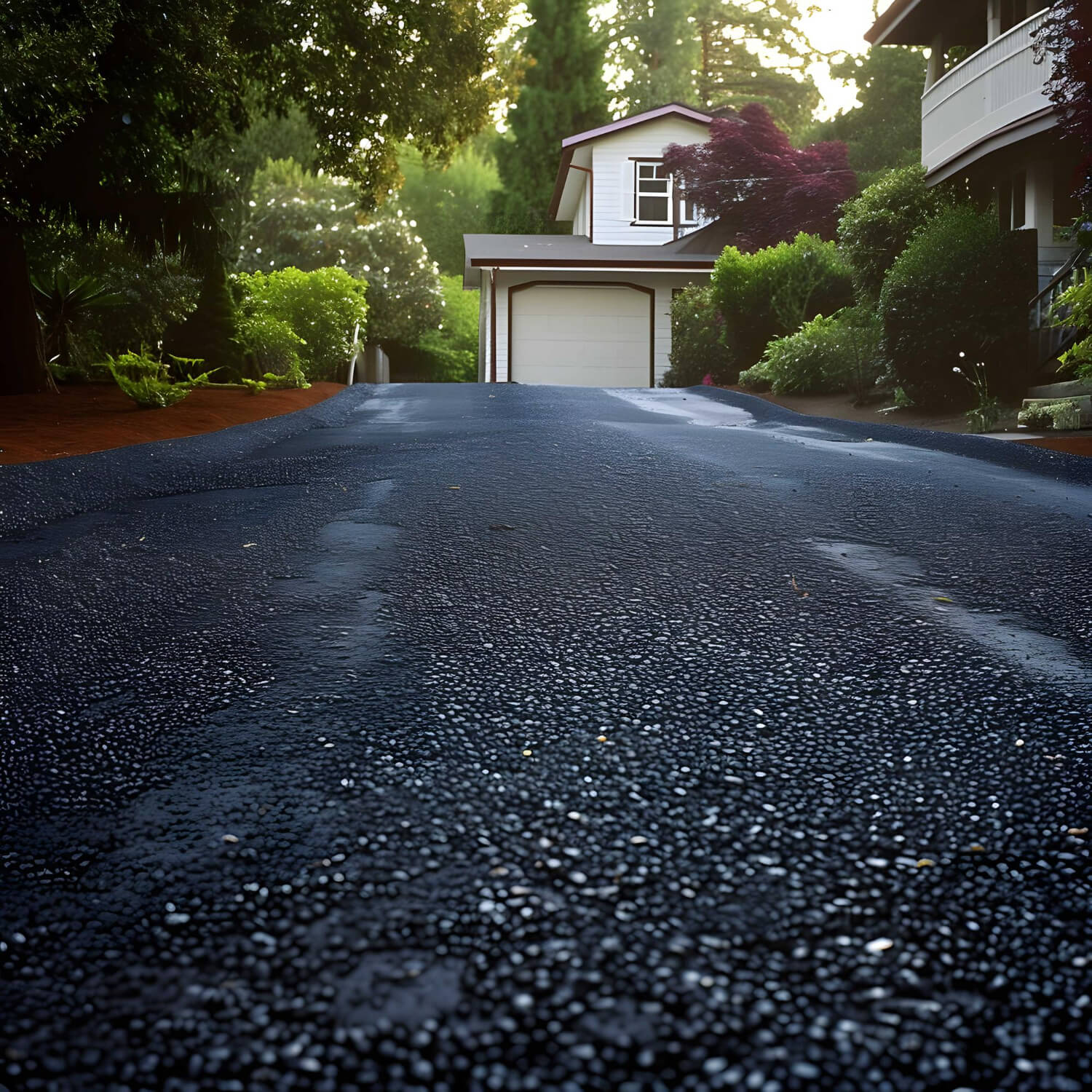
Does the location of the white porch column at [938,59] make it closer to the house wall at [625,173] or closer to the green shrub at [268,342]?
the house wall at [625,173]

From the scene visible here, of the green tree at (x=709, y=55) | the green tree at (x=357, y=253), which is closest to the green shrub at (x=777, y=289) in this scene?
the green tree at (x=357, y=253)

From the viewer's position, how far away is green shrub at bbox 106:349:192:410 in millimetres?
11344

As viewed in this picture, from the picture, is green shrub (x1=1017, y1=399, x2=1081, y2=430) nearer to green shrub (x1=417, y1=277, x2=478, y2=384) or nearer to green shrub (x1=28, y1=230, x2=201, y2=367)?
green shrub (x1=28, y1=230, x2=201, y2=367)

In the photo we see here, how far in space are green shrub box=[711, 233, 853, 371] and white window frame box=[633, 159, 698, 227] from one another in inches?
368

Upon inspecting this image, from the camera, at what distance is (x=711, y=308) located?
842 inches

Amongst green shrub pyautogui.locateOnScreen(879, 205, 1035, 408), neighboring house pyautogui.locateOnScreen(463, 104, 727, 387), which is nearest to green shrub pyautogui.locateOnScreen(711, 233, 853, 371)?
green shrub pyautogui.locateOnScreen(879, 205, 1035, 408)

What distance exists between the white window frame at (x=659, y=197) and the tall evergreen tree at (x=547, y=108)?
11.0m

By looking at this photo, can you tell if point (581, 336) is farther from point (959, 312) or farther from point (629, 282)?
point (959, 312)

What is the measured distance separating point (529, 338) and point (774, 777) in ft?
83.3

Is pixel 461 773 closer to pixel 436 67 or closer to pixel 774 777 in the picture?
pixel 774 777

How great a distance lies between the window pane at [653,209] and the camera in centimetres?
2858

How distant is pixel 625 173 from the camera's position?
1118 inches

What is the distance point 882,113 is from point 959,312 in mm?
24597

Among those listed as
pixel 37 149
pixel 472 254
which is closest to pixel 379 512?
pixel 37 149
